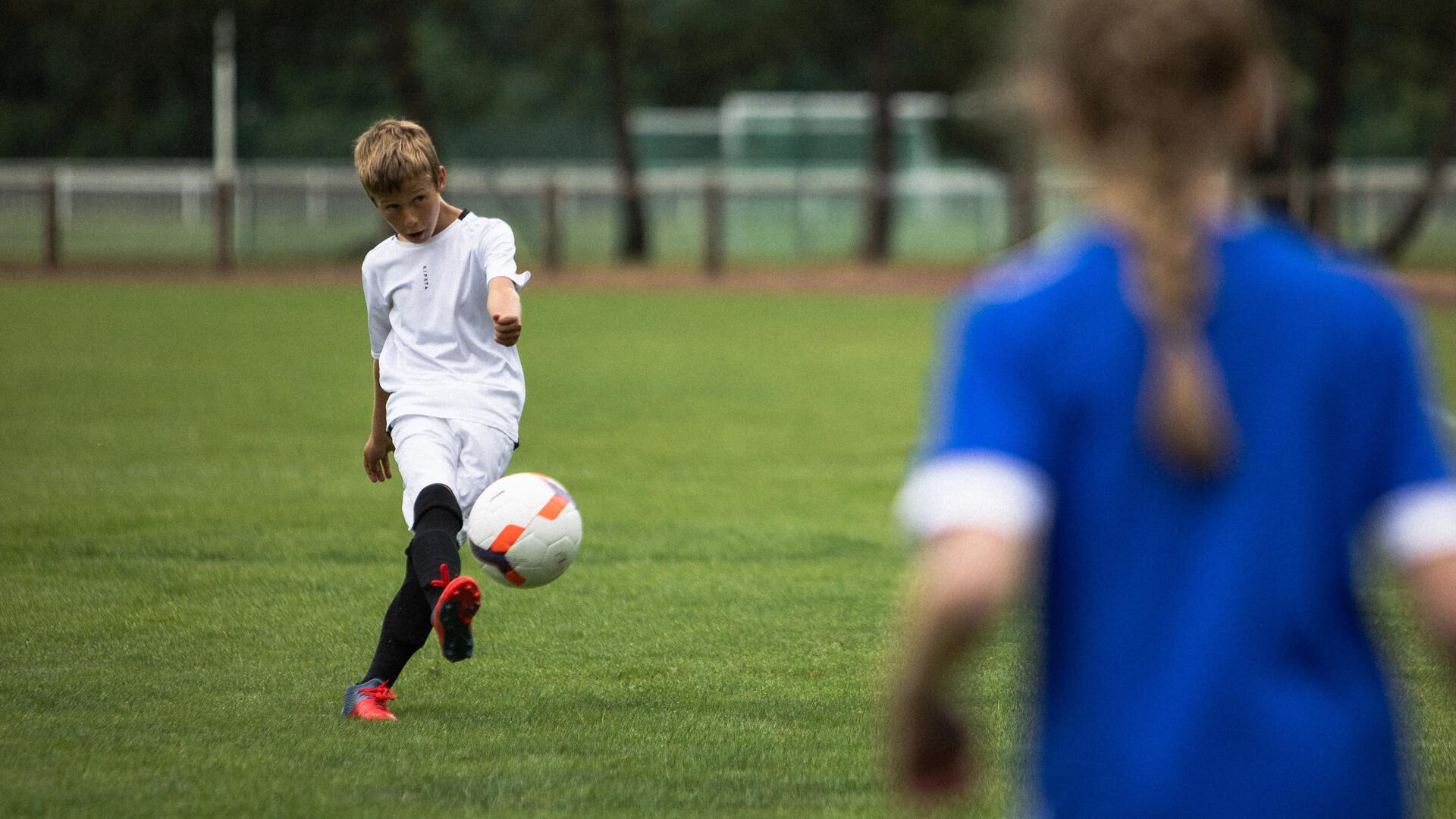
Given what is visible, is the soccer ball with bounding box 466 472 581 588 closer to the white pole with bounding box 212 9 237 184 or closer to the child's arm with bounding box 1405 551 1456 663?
the child's arm with bounding box 1405 551 1456 663

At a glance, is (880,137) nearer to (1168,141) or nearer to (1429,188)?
(1429,188)

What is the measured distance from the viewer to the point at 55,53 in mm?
57875

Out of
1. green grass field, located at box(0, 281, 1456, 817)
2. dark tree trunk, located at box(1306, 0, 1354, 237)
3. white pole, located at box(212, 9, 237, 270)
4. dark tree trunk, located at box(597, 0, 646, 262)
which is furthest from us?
dark tree trunk, located at box(597, 0, 646, 262)

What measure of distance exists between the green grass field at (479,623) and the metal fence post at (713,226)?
50.2ft

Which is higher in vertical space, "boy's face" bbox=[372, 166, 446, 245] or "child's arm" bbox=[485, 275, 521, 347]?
"boy's face" bbox=[372, 166, 446, 245]

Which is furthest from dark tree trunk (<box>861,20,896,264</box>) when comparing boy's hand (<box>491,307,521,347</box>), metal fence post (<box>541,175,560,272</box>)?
boy's hand (<box>491,307,521,347</box>)

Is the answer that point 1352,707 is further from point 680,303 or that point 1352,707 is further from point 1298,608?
point 680,303

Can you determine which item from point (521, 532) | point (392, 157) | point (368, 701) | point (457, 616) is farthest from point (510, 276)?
point (368, 701)

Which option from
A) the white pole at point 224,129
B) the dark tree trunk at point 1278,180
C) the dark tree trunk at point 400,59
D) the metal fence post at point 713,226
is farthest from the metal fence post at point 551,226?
the dark tree trunk at point 1278,180

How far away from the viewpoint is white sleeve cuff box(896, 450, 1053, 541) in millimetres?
1573

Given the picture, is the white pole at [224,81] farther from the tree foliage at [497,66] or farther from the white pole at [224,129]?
the tree foliage at [497,66]

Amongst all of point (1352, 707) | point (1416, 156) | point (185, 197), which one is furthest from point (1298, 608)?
point (1416, 156)

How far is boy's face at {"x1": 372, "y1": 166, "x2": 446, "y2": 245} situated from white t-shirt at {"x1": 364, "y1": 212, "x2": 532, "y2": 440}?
0.17 feet

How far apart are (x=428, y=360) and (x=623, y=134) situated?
29853mm
